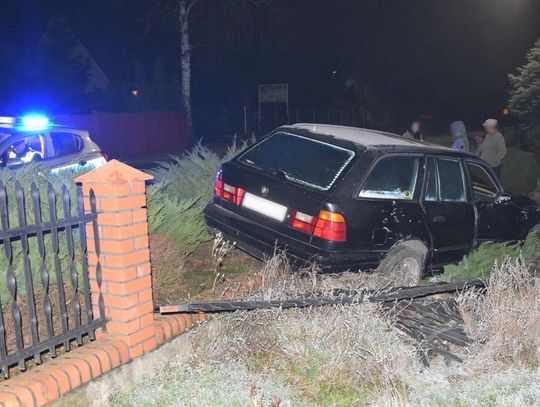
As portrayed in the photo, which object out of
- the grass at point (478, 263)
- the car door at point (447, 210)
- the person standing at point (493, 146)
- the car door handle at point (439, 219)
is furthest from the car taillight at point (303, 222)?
the person standing at point (493, 146)

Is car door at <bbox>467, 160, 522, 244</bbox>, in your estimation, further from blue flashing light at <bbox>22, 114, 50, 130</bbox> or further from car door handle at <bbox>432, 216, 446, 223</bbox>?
blue flashing light at <bbox>22, 114, 50, 130</bbox>

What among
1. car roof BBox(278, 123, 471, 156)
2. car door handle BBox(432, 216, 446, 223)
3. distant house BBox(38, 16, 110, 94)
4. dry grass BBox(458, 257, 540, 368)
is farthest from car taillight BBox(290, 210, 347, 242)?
distant house BBox(38, 16, 110, 94)

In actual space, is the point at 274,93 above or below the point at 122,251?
above

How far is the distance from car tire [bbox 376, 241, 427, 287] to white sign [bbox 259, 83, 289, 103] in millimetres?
20289

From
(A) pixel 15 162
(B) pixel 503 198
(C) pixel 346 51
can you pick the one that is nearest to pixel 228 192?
(B) pixel 503 198

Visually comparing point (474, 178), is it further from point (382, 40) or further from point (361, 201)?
point (382, 40)

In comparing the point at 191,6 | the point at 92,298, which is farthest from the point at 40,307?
the point at 191,6

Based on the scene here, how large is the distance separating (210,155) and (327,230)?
3.20 meters

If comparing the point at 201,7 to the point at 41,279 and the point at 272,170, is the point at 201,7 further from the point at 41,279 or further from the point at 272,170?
the point at 41,279

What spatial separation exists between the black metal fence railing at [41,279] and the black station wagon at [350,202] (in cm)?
173

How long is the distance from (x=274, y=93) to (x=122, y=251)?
74.8 ft

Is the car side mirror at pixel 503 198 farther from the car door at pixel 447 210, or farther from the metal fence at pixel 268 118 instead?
the metal fence at pixel 268 118

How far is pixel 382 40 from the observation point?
125 ft

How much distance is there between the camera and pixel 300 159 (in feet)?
18.4
